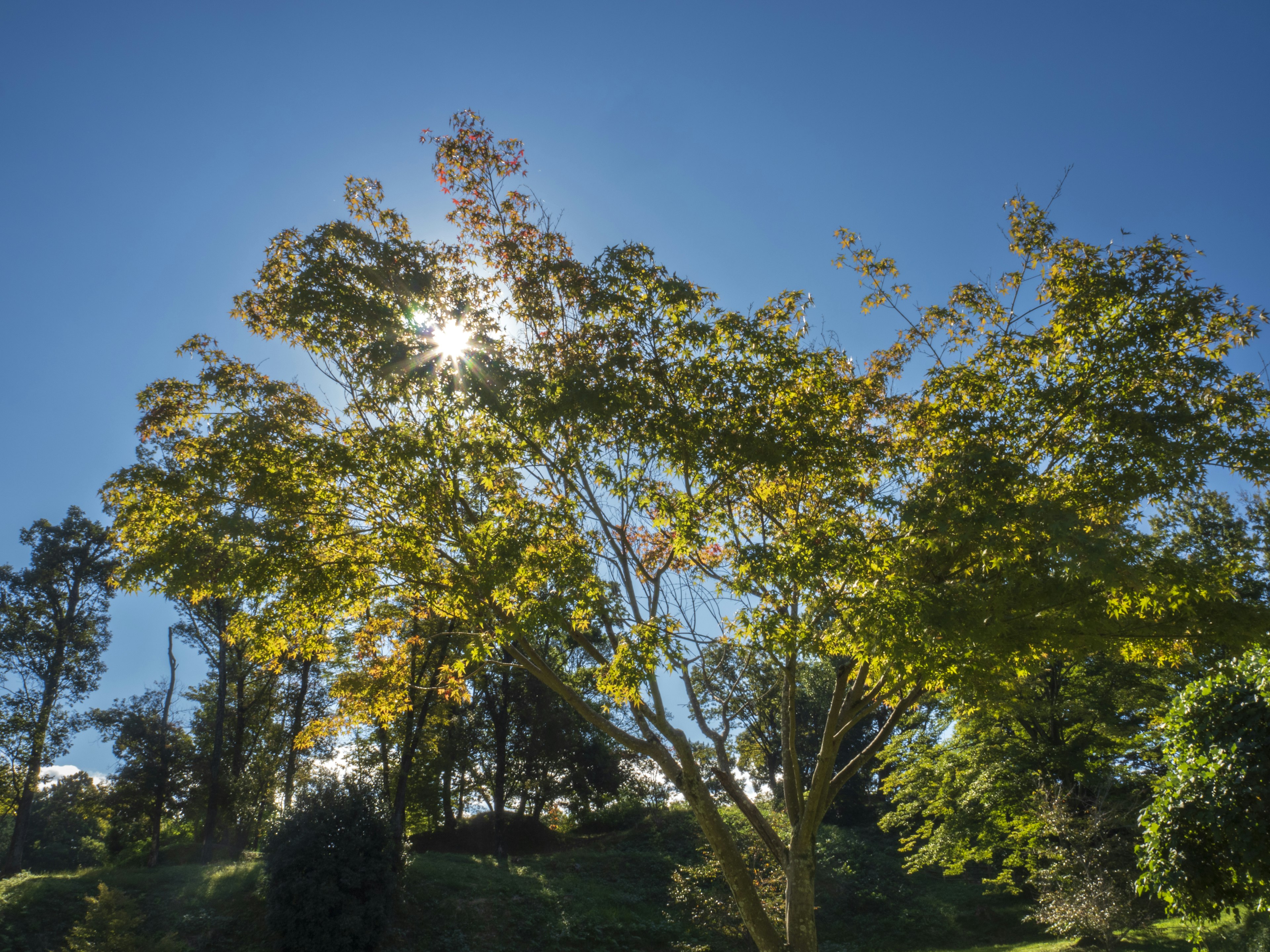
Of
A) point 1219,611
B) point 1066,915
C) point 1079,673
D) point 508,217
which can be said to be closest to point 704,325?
point 508,217

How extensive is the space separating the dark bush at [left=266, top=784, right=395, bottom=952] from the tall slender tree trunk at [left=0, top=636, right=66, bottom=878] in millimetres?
12860

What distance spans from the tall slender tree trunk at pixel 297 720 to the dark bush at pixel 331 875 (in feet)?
29.8

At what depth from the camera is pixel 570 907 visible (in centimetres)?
1655

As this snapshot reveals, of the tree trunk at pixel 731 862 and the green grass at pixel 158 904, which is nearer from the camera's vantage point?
the tree trunk at pixel 731 862

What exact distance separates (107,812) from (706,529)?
1028 inches

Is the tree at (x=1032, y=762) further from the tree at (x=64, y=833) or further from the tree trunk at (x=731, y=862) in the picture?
the tree at (x=64, y=833)

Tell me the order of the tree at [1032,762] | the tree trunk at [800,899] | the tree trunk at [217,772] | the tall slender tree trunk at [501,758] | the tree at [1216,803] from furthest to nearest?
the tall slender tree trunk at [501,758] → the tree trunk at [217,772] → the tree at [1032,762] → the tree trunk at [800,899] → the tree at [1216,803]

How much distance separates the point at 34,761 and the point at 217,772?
6.58 meters

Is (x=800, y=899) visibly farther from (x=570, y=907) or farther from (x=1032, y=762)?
(x=1032, y=762)

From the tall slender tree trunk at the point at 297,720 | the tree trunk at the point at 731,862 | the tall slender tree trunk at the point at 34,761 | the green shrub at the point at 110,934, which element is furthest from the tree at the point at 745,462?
the tall slender tree trunk at the point at 34,761

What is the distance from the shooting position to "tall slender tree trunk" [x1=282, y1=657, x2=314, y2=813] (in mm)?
22969

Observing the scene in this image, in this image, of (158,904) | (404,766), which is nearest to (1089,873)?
(404,766)

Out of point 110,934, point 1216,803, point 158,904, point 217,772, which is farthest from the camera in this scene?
point 217,772

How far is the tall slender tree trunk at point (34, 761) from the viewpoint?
1961cm
